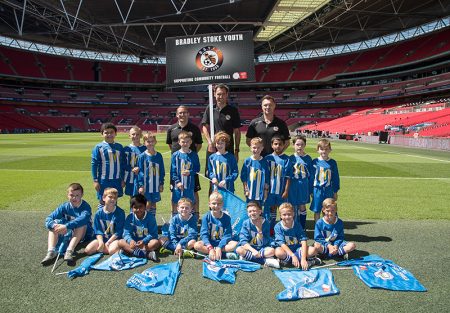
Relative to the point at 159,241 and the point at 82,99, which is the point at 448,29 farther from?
the point at 82,99

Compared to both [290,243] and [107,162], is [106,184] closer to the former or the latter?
[107,162]

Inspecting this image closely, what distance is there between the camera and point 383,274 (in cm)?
361

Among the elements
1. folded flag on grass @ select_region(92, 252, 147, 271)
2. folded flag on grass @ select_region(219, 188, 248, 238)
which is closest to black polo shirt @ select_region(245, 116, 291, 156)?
folded flag on grass @ select_region(219, 188, 248, 238)

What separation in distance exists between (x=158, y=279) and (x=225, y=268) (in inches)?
33.2

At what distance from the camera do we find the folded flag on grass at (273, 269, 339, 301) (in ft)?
10.4

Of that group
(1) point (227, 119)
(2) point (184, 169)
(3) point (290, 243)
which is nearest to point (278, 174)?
(3) point (290, 243)

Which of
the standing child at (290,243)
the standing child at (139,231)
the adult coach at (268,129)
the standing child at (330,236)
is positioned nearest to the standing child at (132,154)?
the standing child at (139,231)

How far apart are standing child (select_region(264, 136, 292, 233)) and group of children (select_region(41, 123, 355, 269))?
0.05 feet

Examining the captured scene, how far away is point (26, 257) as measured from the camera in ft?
13.4

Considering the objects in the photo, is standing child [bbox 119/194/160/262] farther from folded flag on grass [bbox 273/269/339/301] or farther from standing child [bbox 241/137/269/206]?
folded flag on grass [bbox 273/269/339/301]

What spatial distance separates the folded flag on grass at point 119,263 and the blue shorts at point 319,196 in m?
3.02

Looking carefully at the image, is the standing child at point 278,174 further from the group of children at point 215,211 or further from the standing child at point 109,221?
the standing child at point 109,221

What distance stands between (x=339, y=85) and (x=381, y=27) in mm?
17685

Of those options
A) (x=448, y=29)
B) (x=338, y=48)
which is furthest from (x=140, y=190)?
(x=338, y=48)
